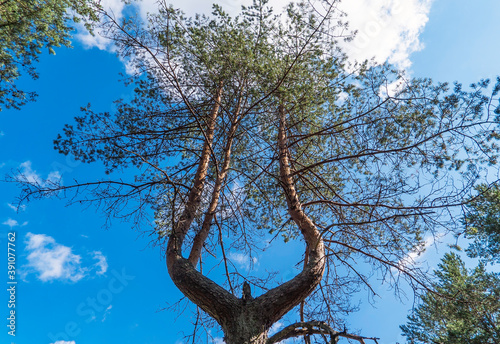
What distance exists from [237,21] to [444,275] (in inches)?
497

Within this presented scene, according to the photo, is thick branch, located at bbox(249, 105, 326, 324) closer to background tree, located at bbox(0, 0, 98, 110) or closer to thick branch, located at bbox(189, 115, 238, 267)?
thick branch, located at bbox(189, 115, 238, 267)

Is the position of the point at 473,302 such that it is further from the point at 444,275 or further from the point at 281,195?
the point at 444,275

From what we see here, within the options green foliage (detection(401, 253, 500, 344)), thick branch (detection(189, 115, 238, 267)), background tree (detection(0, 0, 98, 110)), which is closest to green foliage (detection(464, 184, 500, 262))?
green foliage (detection(401, 253, 500, 344))

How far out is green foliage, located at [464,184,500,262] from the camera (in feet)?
10.3

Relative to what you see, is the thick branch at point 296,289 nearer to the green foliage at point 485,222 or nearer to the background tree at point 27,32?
the green foliage at point 485,222

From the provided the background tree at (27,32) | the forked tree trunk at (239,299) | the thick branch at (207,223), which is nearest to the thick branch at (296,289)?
the forked tree trunk at (239,299)

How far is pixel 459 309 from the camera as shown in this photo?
11.8ft

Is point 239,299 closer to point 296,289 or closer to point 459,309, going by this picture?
point 296,289

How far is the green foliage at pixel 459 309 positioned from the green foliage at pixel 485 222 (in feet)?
2.55

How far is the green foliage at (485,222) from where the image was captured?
3146mm

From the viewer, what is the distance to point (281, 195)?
16.4 ft

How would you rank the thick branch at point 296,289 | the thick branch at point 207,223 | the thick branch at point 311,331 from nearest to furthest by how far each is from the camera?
the thick branch at point 311,331
the thick branch at point 296,289
the thick branch at point 207,223

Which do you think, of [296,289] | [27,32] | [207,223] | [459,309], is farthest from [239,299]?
[27,32]

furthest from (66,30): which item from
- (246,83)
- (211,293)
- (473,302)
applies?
(473,302)
